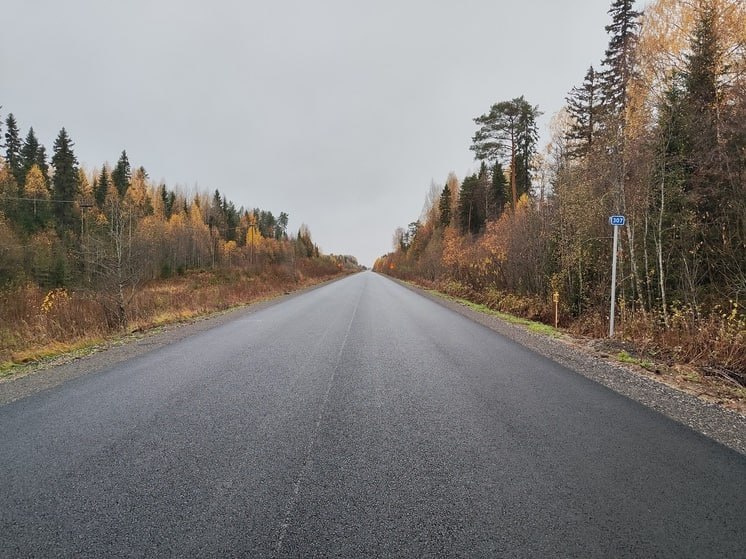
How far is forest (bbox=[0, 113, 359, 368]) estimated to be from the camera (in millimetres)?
10531

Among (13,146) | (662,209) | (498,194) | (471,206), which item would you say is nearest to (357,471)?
(662,209)

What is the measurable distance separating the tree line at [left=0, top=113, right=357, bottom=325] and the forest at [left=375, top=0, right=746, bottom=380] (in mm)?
14369

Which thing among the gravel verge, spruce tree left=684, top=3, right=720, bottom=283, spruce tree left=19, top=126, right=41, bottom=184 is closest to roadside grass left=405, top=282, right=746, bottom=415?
the gravel verge

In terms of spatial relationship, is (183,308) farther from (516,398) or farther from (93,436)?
(516,398)

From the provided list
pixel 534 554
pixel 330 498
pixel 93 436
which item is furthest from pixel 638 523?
pixel 93 436

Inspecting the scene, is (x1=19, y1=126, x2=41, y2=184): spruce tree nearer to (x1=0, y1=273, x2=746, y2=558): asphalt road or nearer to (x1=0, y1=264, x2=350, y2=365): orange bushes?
(x1=0, y1=264, x2=350, y2=365): orange bushes

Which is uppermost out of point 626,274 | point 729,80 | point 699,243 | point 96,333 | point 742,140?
point 729,80

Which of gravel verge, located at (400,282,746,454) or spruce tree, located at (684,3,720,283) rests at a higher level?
spruce tree, located at (684,3,720,283)

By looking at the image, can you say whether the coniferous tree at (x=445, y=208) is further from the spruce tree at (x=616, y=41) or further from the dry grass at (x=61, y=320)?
the dry grass at (x=61, y=320)

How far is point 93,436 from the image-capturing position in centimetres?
338

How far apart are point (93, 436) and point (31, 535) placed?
149 centimetres

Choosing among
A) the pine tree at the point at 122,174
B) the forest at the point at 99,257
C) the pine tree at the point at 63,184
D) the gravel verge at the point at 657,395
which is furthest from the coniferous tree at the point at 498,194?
the pine tree at the point at 122,174

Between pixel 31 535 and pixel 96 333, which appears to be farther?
pixel 96 333

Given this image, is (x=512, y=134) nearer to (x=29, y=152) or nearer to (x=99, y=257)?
(x=99, y=257)
